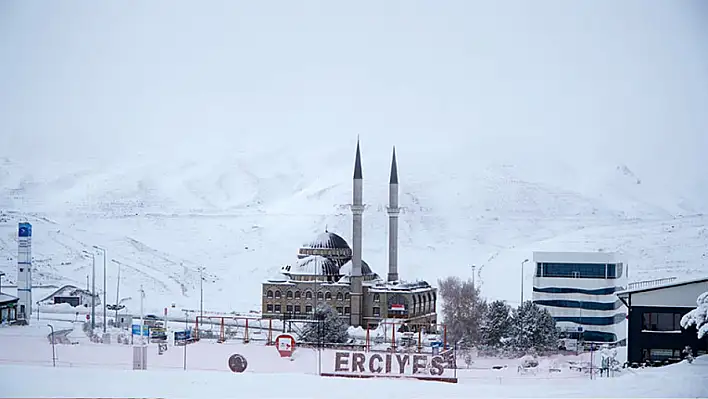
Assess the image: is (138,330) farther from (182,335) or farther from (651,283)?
(651,283)

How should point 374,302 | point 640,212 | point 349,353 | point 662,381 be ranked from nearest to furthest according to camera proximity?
point 662,381 < point 349,353 < point 640,212 < point 374,302

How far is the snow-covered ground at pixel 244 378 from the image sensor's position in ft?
29.8

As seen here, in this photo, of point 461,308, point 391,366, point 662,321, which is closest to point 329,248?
point 461,308

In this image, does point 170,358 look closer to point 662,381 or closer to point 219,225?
point 219,225

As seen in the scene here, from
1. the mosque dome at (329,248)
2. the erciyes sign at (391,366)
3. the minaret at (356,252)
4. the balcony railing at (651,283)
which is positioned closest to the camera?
the erciyes sign at (391,366)

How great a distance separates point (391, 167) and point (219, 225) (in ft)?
7.24

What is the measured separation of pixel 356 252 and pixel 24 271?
4813 millimetres

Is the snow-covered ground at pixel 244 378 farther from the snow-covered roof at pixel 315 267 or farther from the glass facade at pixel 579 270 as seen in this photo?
the snow-covered roof at pixel 315 267

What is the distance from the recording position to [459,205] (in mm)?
12594

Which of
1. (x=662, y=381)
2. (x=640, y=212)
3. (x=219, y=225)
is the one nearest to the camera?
(x=662, y=381)

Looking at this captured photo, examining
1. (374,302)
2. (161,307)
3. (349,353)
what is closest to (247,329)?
(161,307)

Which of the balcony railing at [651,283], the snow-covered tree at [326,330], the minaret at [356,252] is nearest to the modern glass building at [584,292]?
the balcony railing at [651,283]

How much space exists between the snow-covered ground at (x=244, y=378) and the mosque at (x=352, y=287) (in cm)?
261

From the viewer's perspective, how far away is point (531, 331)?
11234mm
